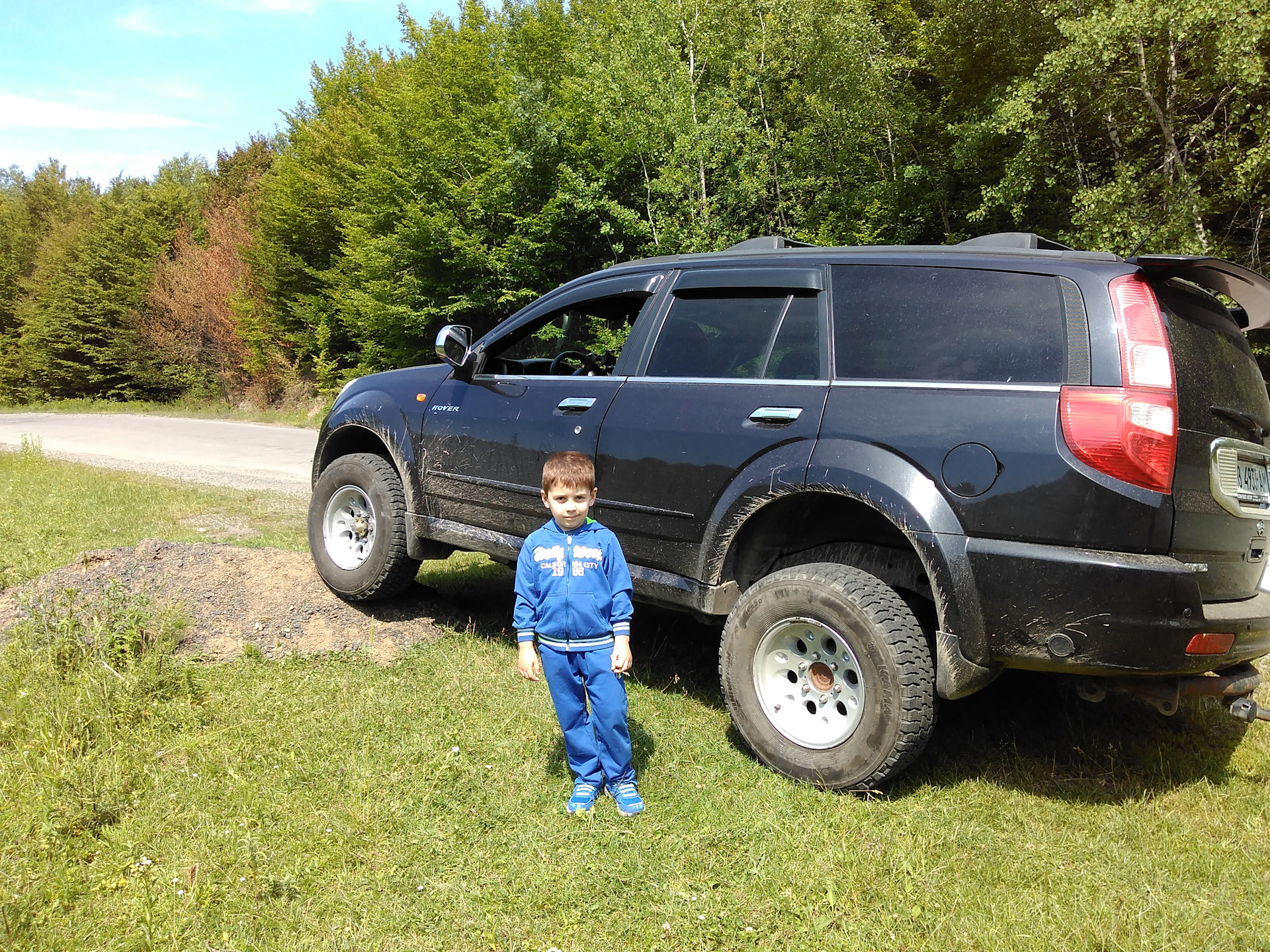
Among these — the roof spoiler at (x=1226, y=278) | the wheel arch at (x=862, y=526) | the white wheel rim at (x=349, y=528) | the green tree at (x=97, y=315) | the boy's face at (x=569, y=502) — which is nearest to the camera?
the roof spoiler at (x=1226, y=278)

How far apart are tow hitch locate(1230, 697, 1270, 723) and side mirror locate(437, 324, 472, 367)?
3.84 metres

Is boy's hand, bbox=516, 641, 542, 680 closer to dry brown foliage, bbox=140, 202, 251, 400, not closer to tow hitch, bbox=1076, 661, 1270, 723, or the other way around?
tow hitch, bbox=1076, 661, 1270, 723

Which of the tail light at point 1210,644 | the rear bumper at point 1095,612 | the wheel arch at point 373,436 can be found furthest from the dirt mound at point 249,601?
the tail light at point 1210,644

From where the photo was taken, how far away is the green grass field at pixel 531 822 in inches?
104

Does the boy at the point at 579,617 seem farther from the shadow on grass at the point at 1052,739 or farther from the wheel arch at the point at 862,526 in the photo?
the wheel arch at the point at 862,526

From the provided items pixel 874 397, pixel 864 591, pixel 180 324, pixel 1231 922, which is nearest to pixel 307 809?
pixel 864 591

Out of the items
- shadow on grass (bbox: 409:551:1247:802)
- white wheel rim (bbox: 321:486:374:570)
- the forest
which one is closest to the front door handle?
shadow on grass (bbox: 409:551:1247:802)

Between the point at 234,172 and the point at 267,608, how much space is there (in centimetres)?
4840

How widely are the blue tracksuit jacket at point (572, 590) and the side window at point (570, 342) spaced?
152 cm

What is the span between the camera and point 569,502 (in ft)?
11.1

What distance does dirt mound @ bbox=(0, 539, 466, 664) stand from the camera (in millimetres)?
4934

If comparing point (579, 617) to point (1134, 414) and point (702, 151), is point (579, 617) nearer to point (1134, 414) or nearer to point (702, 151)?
point (1134, 414)

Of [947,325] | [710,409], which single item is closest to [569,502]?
[710,409]

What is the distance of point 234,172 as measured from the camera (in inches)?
1843
